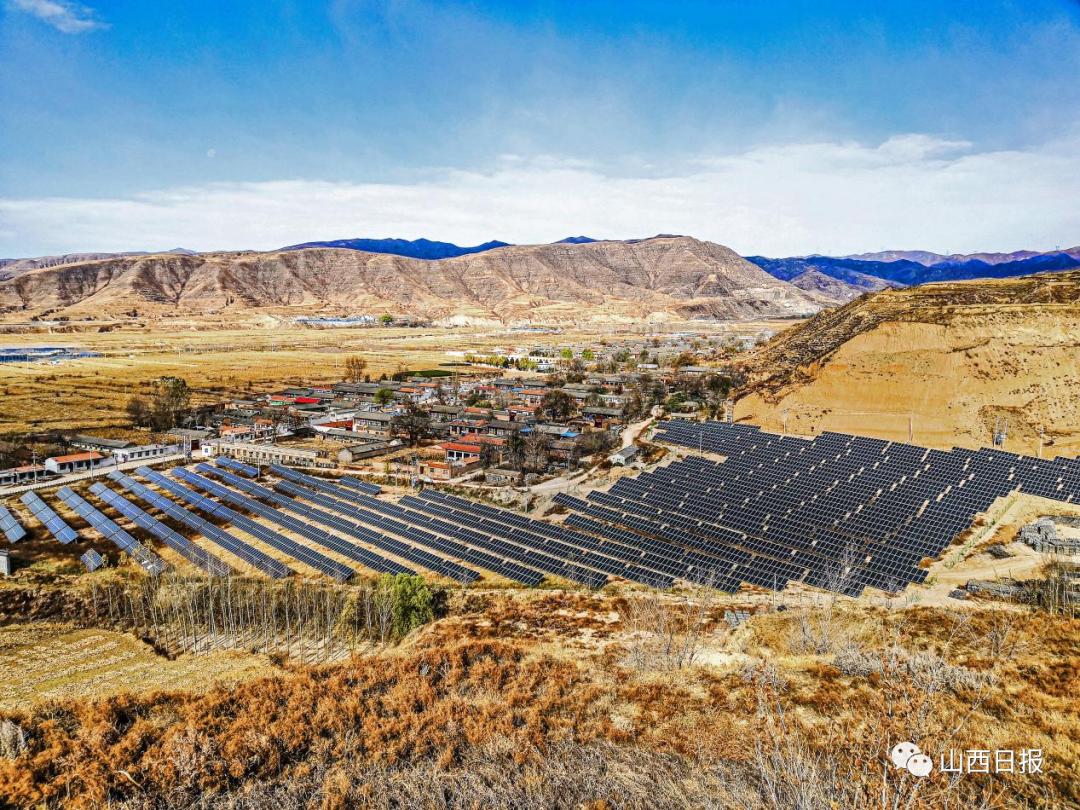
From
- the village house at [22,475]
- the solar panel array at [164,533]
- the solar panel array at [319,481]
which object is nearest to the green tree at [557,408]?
the solar panel array at [319,481]

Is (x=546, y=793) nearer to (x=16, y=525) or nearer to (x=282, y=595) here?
(x=282, y=595)

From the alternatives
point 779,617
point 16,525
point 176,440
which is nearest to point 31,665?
point 16,525

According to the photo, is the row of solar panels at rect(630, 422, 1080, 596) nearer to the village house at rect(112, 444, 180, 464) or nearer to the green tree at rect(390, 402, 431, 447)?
the green tree at rect(390, 402, 431, 447)

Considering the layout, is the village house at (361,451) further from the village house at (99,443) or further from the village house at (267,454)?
the village house at (99,443)

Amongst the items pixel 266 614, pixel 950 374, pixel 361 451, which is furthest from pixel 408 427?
pixel 950 374

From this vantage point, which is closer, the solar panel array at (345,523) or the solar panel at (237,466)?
the solar panel array at (345,523)

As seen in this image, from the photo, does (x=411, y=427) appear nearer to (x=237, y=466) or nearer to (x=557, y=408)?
(x=237, y=466)
